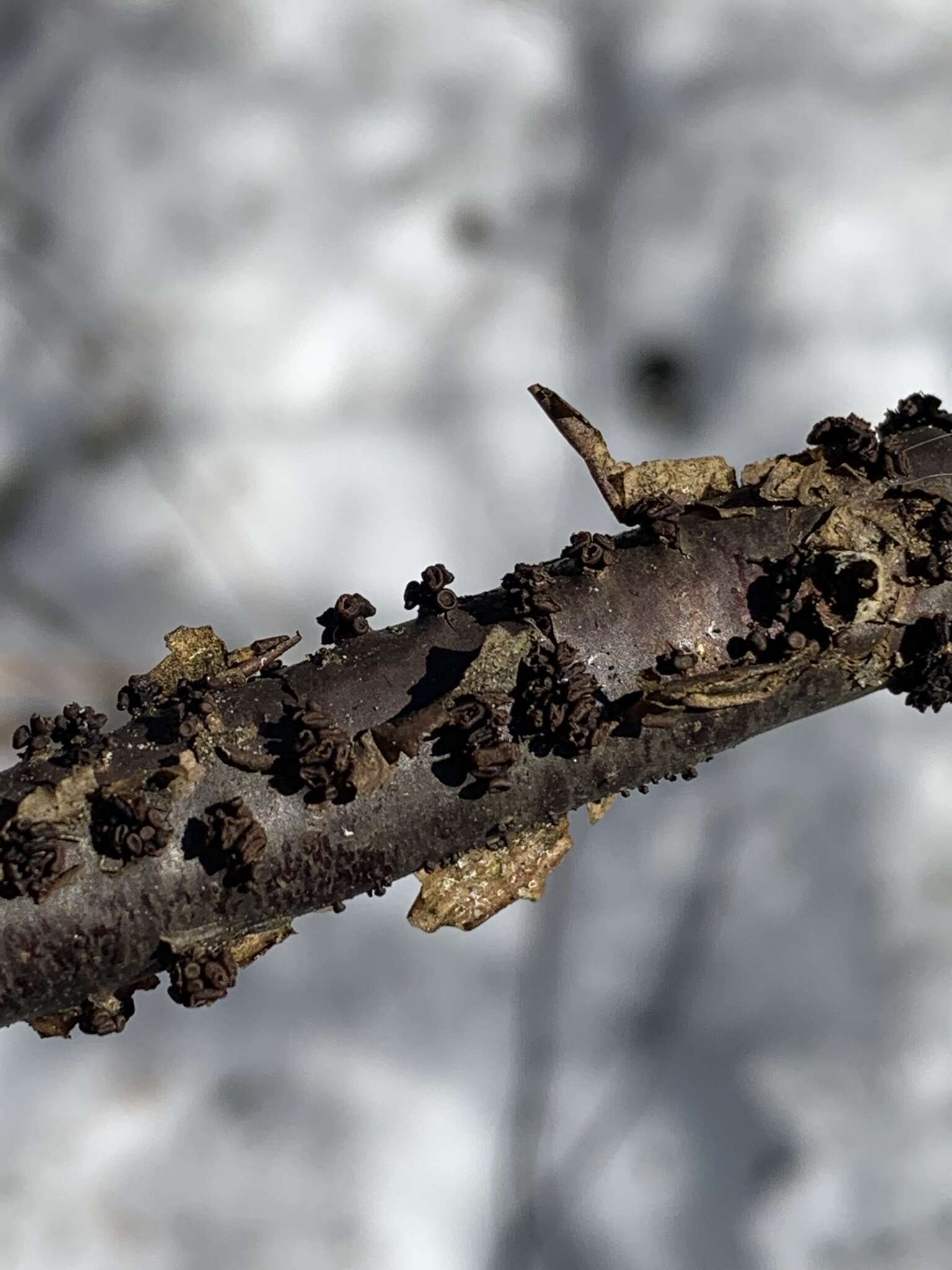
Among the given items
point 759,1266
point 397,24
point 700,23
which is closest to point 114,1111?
point 759,1266

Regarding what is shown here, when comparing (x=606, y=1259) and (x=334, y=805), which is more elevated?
(x=334, y=805)

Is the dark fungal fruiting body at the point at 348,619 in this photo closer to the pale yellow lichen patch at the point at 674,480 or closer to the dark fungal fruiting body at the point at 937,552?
the pale yellow lichen patch at the point at 674,480

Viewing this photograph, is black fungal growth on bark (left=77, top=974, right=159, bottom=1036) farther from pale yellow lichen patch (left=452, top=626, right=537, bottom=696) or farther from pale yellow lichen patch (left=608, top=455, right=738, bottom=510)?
pale yellow lichen patch (left=608, top=455, right=738, bottom=510)

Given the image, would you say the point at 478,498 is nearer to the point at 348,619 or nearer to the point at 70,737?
the point at 348,619

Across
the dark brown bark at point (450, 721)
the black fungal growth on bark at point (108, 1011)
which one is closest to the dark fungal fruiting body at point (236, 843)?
the dark brown bark at point (450, 721)

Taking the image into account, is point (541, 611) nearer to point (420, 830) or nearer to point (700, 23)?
point (420, 830)
